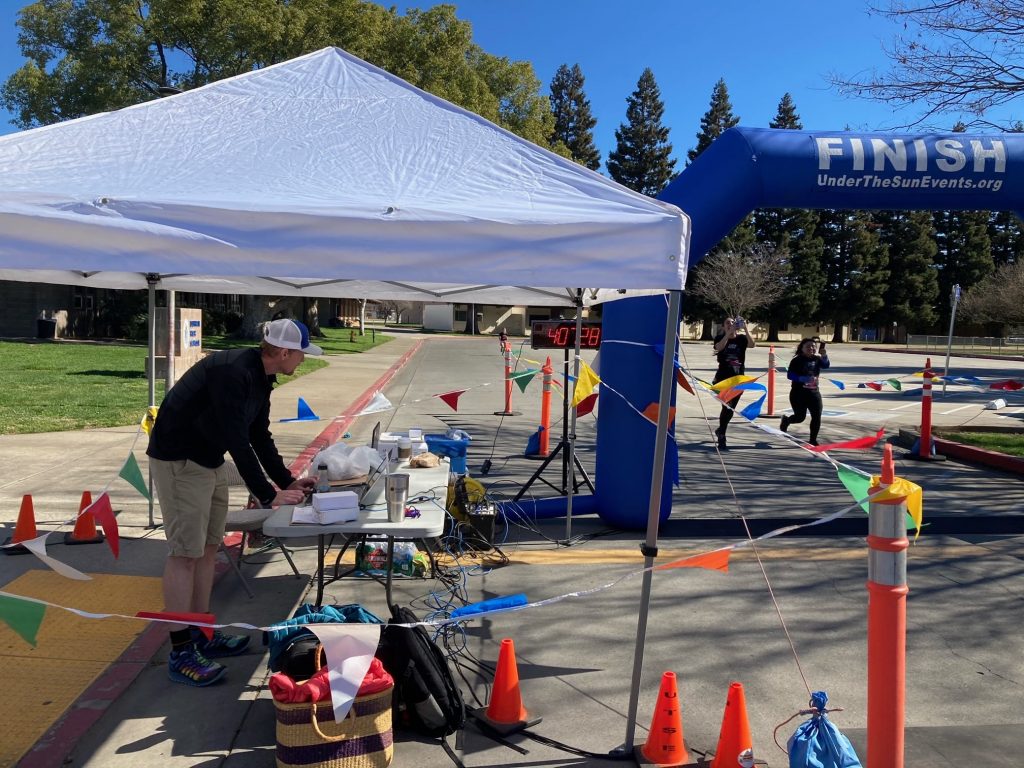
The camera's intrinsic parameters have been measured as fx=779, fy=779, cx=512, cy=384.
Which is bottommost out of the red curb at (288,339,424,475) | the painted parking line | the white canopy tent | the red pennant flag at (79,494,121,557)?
the red curb at (288,339,424,475)

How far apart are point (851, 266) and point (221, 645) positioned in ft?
226

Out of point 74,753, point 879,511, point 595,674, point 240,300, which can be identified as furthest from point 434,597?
point 240,300

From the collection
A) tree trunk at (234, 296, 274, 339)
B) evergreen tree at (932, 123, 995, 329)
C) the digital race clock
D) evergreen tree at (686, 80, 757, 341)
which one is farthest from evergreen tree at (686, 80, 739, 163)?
the digital race clock

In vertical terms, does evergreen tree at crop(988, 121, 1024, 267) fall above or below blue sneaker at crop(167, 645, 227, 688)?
above

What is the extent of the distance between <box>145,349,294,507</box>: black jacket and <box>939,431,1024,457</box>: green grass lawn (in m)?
11.0

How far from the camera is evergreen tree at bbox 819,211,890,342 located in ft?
211

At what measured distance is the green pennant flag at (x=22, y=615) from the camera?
2.78m

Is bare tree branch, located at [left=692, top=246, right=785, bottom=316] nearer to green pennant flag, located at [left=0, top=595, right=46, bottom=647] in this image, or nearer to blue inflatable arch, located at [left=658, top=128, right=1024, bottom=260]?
blue inflatable arch, located at [left=658, top=128, right=1024, bottom=260]

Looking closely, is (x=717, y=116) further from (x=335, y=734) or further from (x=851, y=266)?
(x=335, y=734)

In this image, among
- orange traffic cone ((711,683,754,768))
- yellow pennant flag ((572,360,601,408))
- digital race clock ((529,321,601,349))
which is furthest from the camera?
digital race clock ((529,321,601,349))

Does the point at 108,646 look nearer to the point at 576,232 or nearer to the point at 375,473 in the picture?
the point at 375,473

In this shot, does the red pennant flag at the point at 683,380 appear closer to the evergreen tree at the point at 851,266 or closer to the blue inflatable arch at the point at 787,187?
the blue inflatable arch at the point at 787,187

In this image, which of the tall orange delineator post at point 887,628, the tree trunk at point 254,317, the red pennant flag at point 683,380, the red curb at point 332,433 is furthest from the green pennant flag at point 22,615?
the tree trunk at point 254,317

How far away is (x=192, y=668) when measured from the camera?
3939 mm
